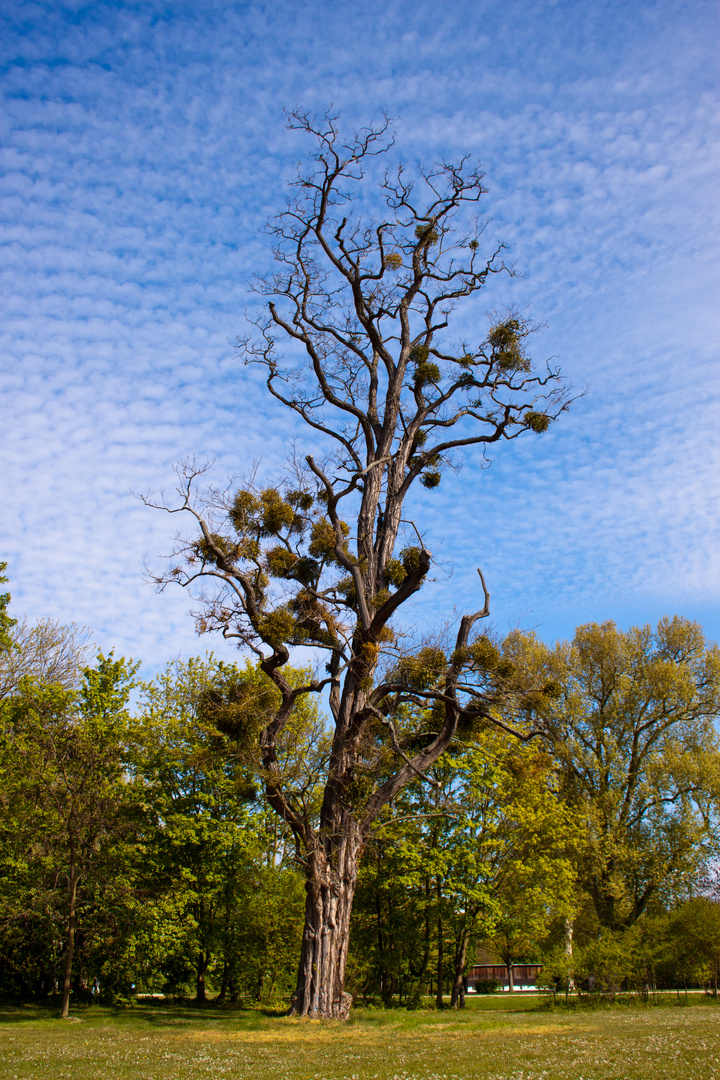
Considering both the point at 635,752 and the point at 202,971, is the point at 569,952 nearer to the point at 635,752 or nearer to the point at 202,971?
the point at 635,752

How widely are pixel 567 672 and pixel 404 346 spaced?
1448 centimetres

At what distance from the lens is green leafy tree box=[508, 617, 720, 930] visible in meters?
22.8

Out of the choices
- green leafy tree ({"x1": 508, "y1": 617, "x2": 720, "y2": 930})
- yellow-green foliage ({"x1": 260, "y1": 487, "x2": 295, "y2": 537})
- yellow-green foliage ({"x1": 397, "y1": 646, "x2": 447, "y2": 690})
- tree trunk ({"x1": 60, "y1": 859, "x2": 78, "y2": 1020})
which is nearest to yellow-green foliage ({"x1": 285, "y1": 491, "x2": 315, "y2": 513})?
yellow-green foliage ({"x1": 260, "y1": 487, "x2": 295, "y2": 537})

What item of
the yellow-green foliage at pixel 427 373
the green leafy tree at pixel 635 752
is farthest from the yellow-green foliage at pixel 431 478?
the green leafy tree at pixel 635 752

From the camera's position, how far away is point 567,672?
2608 cm

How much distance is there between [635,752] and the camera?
24.9 meters

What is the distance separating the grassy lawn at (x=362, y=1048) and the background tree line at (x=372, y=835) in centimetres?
334

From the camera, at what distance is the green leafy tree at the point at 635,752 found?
22.8 m

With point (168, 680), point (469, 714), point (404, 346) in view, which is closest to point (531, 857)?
point (469, 714)

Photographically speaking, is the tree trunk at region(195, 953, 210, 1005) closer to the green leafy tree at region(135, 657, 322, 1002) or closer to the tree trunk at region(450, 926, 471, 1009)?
the green leafy tree at region(135, 657, 322, 1002)

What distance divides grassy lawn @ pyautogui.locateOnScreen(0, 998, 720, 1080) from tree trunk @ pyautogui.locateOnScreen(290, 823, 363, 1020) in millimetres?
506

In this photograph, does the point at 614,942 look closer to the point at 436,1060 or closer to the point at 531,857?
the point at 531,857

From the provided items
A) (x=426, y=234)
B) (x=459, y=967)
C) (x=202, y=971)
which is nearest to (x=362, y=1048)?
(x=459, y=967)

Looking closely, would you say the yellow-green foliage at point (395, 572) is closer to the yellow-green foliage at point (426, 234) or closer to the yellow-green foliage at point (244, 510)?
the yellow-green foliage at point (244, 510)
